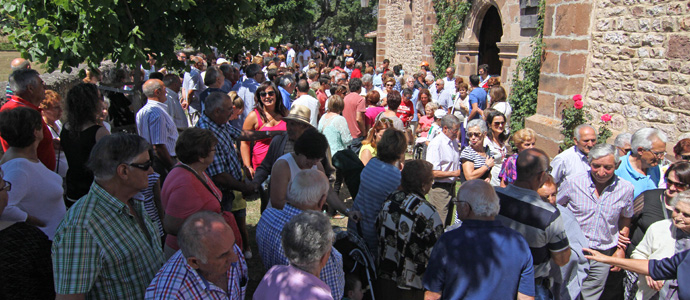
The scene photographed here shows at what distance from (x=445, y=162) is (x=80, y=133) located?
10.8 ft

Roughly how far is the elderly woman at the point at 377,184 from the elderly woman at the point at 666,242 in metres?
1.78

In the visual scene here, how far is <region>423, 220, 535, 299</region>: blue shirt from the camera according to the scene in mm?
2477

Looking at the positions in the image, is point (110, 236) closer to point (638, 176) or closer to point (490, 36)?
point (638, 176)

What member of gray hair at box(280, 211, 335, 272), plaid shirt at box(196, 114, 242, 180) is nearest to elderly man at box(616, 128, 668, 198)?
gray hair at box(280, 211, 335, 272)

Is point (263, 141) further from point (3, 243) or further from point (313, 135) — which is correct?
point (3, 243)

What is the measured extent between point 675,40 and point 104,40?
6.47 m

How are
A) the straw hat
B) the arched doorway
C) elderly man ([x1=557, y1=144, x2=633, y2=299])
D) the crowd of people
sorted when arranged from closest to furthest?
the crowd of people, elderly man ([x1=557, y1=144, x2=633, y2=299]), the straw hat, the arched doorway

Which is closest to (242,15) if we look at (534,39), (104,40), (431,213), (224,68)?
(104,40)

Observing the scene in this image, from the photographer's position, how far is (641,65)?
20.6ft

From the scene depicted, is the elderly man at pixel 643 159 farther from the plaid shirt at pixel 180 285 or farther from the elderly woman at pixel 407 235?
the plaid shirt at pixel 180 285

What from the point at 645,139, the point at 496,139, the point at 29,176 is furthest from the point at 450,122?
the point at 29,176

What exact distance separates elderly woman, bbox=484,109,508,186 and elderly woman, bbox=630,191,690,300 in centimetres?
162

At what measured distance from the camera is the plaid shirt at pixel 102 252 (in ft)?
6.37

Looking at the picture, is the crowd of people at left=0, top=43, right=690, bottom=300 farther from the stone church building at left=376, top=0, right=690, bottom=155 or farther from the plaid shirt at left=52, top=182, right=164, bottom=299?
the stone church building at left=376, top=0, right=690, bottom=155
